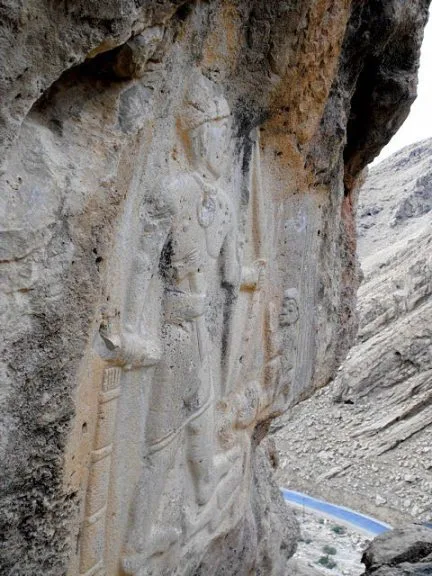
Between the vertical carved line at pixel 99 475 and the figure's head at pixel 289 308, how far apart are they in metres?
1.66

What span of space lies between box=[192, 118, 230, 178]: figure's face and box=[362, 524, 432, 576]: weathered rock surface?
3316 millimetres

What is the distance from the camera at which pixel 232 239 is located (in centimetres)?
A: 370

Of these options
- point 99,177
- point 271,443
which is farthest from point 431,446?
point 99,177

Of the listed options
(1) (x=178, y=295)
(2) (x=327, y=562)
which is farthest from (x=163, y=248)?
(2) (x=327, y=562)

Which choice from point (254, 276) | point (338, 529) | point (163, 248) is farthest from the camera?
point (338, 529)

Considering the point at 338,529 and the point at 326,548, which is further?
the point at 338,529

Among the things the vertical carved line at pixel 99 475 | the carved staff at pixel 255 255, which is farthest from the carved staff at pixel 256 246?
the vertical carved line at pixel 99 475

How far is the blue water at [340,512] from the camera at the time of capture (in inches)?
335

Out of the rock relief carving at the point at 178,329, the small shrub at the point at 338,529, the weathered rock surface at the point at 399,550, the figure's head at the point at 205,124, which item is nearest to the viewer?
the rock relief carving at the point at 178,329

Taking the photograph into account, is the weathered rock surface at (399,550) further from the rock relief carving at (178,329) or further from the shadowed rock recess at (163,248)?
the rock relief carving at (178,329)

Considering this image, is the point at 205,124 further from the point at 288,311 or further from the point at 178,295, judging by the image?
the point at 288,311

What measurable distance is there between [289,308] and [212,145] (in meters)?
1.48

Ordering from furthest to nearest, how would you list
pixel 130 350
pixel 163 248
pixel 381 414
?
pixel 381 414 < pixel 163 248 < pixel 130 350

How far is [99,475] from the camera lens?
3.06m
